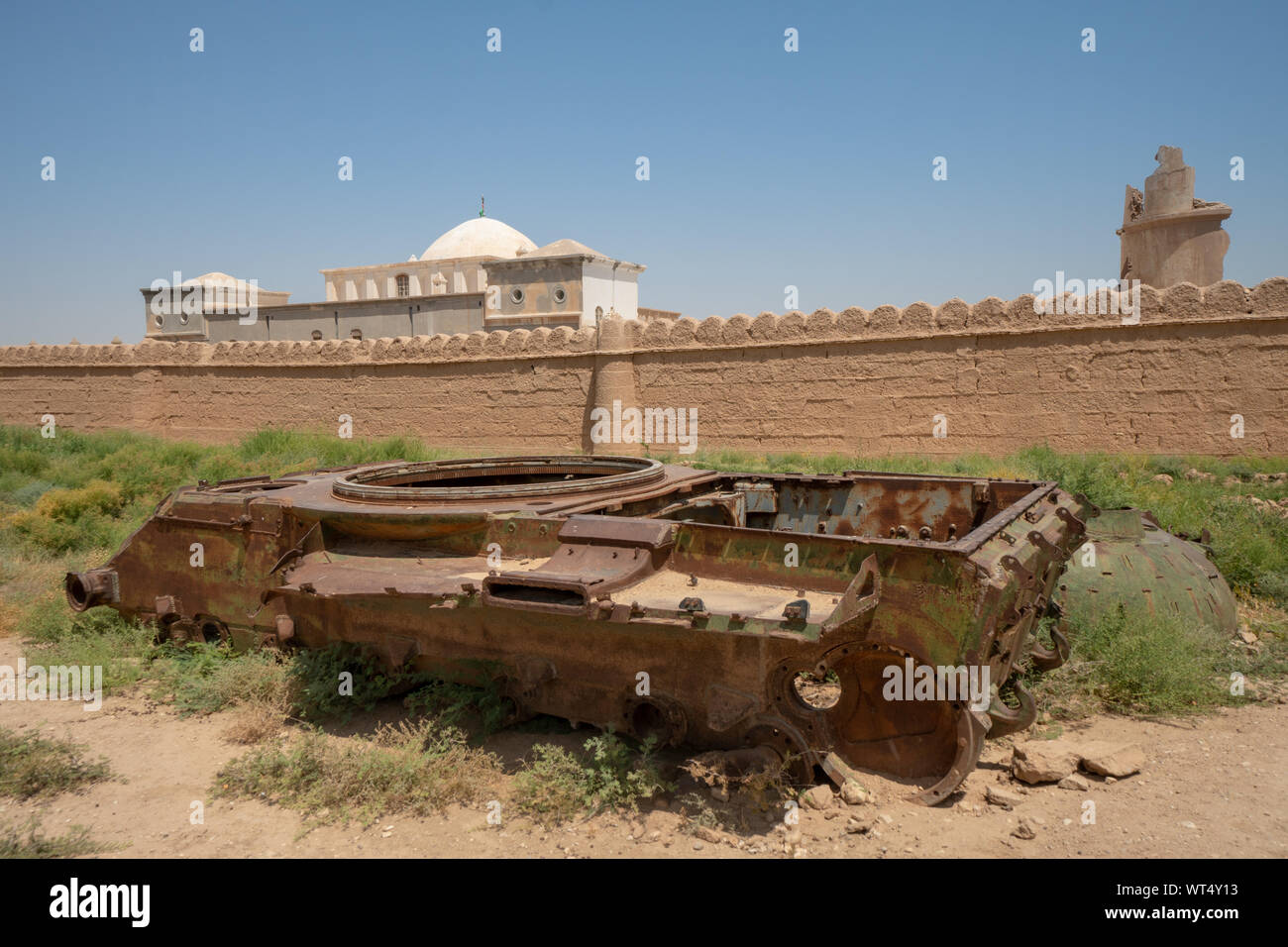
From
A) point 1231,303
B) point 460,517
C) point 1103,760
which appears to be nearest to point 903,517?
point 1103,760

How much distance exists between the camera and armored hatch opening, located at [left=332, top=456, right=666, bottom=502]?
5.04m

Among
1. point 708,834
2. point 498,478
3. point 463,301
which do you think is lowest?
point 708,834

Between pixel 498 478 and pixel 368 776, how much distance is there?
11.3 ft

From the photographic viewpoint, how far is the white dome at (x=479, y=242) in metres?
34.5

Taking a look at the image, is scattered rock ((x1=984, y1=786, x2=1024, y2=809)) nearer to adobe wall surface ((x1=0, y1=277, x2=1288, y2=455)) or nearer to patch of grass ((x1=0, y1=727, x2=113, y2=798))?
patch of grass ((x1=0, y1=727, x2=113, y2=798))

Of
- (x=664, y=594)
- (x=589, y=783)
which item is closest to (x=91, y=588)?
(x=589, y=783)

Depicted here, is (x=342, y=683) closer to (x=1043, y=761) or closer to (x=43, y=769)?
(x=43, y=769)

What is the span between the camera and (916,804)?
3.67m

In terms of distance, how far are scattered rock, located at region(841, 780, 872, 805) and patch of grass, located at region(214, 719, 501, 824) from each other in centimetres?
162

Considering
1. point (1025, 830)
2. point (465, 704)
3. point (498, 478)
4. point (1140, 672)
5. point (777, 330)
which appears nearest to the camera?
point (1025, 830)

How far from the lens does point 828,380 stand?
13.7 m
